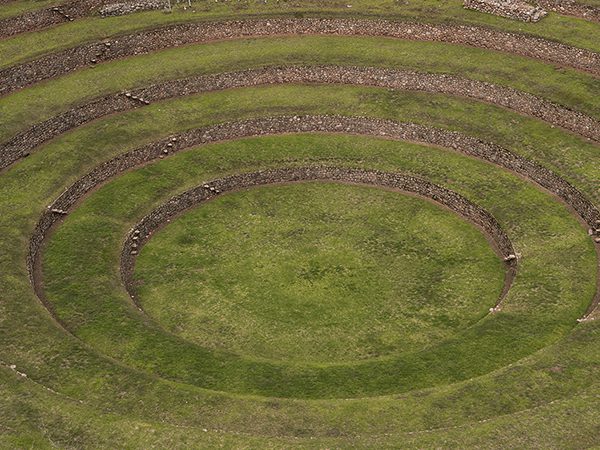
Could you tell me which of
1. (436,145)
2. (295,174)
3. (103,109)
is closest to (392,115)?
(436,145)

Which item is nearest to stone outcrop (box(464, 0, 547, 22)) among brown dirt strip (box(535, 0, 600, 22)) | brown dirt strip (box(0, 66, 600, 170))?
brown dirt strip (box(535, 0, 600, 22))

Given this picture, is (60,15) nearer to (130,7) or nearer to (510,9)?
(130,7)

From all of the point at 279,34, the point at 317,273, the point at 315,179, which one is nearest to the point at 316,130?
the point at 315,179

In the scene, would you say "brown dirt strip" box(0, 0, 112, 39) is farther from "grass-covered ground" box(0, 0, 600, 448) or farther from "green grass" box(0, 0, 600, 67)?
"grass-covered ground" box(0, 0, 600, 448)

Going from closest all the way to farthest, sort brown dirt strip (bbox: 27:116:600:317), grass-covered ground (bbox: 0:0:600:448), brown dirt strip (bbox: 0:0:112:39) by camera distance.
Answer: grass-covered ground (bbox: 0:0:600:448)
brown dirt strip (bbox: 27:116:600:317)
brown dirt strip (bbox: 0:0:112:39)

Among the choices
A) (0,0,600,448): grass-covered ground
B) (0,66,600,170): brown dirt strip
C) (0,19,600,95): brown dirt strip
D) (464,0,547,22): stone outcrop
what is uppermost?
(464,0,547,22): stone outcrop

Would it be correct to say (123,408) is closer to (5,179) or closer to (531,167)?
(5,179)

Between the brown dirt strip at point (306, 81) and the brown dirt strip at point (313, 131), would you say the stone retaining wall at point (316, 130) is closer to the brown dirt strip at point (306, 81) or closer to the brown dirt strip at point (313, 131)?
the brown dirt strip at point (313, 131)
